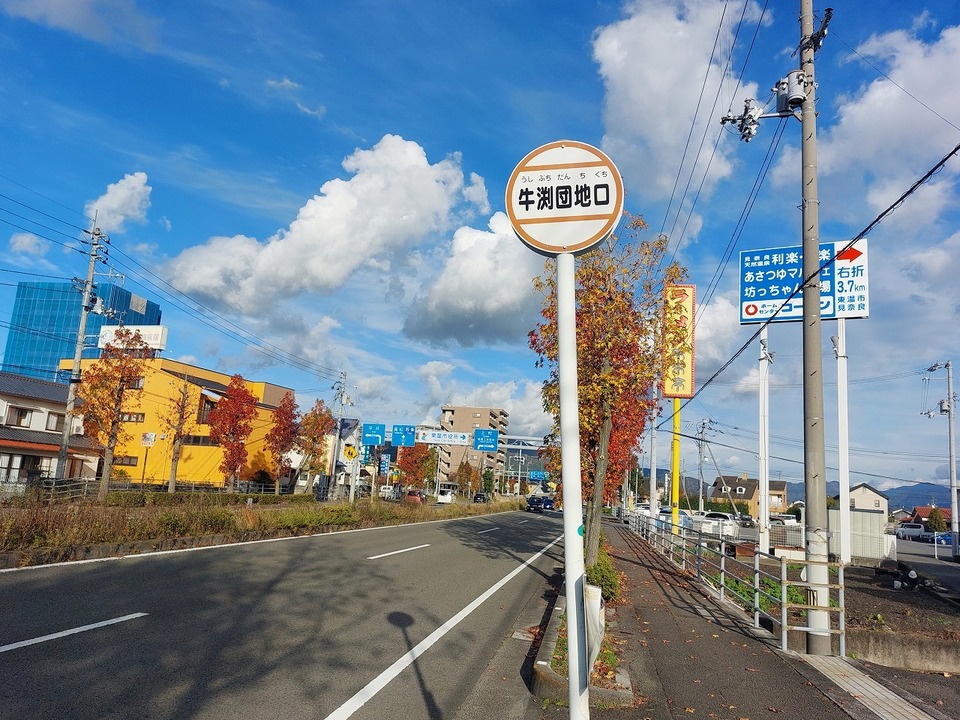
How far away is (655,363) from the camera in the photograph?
12.2m

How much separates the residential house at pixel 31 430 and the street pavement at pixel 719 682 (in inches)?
1346

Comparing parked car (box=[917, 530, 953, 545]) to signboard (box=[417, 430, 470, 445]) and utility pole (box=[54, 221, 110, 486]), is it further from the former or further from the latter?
utility pole (box=[54, 221, 110, 486])

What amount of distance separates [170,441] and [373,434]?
1637 centimetres

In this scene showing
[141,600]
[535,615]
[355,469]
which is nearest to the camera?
[141,600]

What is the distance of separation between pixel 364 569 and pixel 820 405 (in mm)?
9072

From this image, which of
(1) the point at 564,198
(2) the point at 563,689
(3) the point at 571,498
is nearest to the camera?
(3) the point at 571,498

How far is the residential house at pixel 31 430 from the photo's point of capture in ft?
112

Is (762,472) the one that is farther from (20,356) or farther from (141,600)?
(20,356)

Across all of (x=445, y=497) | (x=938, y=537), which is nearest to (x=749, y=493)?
(x=938, y=537)

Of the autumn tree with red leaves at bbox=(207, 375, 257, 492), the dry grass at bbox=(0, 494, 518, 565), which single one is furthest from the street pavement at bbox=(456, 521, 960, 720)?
the autumn tree with red leaves at bbox=(207, 375, 257, 492)

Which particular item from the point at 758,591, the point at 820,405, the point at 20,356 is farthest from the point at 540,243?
the point at 20,356

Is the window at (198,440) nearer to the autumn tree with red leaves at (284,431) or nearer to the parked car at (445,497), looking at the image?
the autumn tree with red leaves at (284,431)

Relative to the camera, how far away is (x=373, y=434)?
44.3 m

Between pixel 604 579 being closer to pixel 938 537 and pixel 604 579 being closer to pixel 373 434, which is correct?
pixel 373 434
